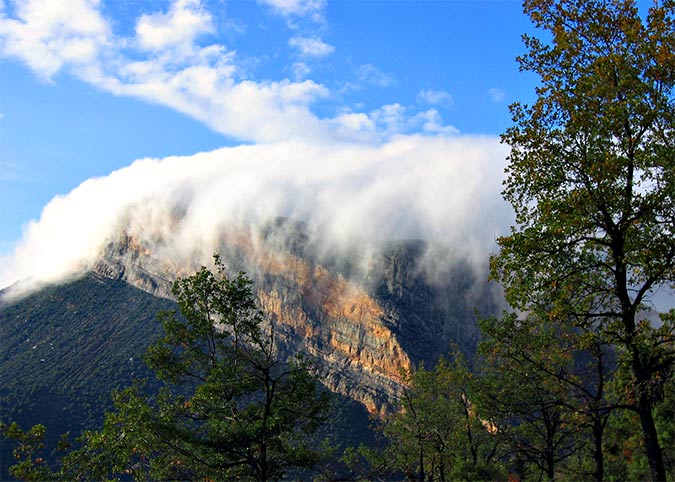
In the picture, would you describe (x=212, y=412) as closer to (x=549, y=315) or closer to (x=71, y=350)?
(x=549, y=315)

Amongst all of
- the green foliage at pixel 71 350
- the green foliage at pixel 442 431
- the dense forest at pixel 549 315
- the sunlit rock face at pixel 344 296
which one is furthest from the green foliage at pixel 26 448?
the sunlit rock face at pixel 344 296

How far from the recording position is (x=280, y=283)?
125625 mm

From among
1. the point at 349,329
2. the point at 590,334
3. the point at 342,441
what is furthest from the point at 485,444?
the point at 349,329

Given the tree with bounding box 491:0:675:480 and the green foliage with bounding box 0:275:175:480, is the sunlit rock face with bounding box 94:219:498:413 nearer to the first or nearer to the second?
the green foliage with bounding box 0:275:175:480

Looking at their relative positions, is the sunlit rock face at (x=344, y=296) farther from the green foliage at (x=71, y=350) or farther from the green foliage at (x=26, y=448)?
the green foliage at (x=26, y=448)

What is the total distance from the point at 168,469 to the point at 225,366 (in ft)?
9.96

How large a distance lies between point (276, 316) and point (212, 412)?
107395 mm

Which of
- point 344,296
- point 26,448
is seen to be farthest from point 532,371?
point 344,296

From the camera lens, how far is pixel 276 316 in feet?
397

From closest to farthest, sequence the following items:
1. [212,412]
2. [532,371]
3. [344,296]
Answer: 1. [532,371]
2. [212,412]
3. [344,296]

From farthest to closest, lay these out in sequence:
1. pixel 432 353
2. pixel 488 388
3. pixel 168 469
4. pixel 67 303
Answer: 1. pixel 432 353
2. pixel 67 303
3. pixel 168 469
4. pixel 488 388

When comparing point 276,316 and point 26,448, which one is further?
point 276,316

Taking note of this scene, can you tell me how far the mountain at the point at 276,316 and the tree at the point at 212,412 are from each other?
194ft

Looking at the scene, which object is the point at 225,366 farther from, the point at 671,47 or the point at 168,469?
the point at 671,47
